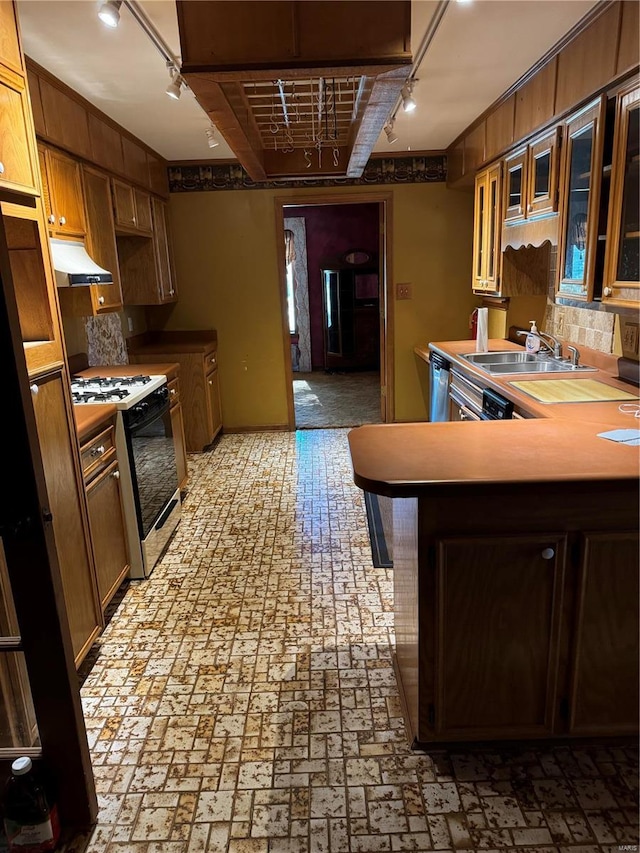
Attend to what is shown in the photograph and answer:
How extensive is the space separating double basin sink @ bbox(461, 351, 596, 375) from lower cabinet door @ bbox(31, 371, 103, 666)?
2.32 metres

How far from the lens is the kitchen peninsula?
1.53m

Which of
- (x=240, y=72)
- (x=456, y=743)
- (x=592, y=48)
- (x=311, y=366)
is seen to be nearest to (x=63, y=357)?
(x=240, y=72)

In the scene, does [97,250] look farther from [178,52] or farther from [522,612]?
[522,612]

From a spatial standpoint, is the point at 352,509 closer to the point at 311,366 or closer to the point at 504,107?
the point at 504,107

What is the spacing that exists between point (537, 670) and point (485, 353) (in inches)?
100

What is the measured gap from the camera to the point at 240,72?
1.58m

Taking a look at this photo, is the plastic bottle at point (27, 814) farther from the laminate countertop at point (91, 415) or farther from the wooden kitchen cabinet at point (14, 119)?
the wooden kitchen cabinet at point (14, 119)

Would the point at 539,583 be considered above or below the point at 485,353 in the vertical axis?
below

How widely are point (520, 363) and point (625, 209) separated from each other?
4.84ft

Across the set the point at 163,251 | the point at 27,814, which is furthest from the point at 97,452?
the point at 163,251

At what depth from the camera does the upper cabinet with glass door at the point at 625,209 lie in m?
2.08

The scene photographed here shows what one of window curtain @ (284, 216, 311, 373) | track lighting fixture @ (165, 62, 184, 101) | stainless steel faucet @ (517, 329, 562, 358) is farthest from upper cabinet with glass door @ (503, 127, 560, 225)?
window curtain @ (284, 216, 311, 373)

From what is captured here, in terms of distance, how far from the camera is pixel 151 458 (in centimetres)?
313

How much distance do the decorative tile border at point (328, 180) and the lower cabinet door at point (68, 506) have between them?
3.55m
